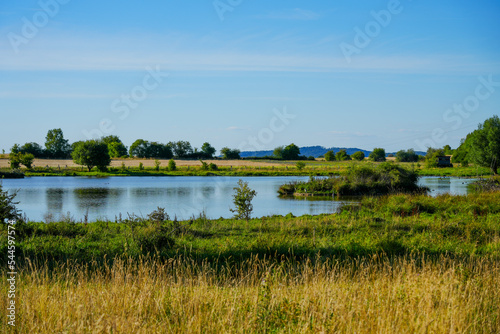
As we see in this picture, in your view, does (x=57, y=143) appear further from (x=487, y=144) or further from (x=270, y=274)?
(x=270, y=274)

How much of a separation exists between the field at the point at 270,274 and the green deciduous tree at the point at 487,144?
55.8m

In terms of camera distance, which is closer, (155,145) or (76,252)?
(76,252)

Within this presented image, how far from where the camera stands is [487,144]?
76.1 m

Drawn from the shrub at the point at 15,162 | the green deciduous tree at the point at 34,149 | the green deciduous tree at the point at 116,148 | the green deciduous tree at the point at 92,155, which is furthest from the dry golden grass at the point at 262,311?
the green deciduous tree at the point at 116,148

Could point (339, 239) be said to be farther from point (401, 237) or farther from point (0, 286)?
point (0, 286)

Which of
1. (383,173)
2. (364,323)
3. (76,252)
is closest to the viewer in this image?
(364,323)

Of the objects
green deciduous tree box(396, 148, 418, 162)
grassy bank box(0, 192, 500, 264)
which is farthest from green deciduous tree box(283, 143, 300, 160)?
grassy bank box(0, 192, 500, 264)

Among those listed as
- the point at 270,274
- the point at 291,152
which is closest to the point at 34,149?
the point at 291,152

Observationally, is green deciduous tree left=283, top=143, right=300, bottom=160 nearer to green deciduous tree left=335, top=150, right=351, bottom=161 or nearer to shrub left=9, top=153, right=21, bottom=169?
green deciduous tree left=335, top=150, right=351, bottom=161

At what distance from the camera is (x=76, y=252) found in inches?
452

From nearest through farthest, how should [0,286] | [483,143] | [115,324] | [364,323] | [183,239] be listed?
[115,324] → [364,323] → [0,286] → [183,239] → [483,143]

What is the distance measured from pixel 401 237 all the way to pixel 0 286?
11583 millimetres

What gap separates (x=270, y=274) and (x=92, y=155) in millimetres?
83432

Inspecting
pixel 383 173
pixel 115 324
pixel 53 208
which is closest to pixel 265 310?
pixel 115 324
